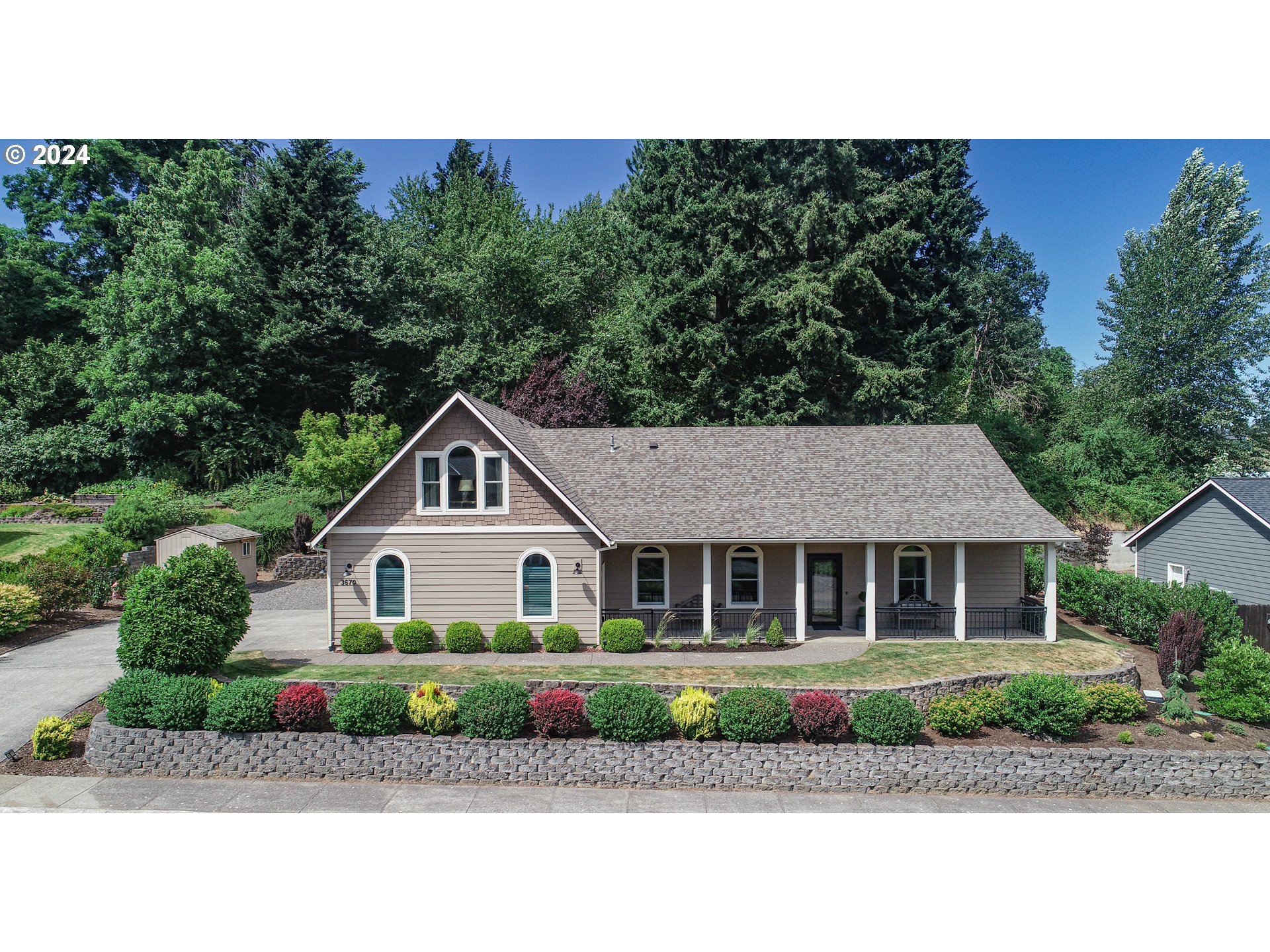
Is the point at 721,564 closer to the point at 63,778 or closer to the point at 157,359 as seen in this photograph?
the point at 63,778

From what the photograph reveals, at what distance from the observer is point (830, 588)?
59.6ft

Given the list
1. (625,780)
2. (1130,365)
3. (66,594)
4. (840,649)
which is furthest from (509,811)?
(1130,365)

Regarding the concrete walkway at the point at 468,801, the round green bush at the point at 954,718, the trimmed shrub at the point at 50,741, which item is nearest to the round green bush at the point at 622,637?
the concrete walkway at the point at 468,801

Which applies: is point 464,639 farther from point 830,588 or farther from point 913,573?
point 913,573

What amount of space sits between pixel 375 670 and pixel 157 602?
4.14 metres

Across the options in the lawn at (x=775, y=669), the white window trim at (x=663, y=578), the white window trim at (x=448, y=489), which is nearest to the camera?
the lawn at (x=775, y=669)

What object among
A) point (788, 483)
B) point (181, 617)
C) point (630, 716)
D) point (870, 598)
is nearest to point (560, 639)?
point (630, 716)

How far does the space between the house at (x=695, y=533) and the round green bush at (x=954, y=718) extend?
5.16 meters

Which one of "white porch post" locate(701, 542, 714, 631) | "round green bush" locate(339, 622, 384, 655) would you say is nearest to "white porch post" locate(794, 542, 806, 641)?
"white porch post" locate(701, 542, 714, 631)

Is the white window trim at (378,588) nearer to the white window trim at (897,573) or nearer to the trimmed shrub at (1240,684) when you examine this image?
the white window trim at (897,573)

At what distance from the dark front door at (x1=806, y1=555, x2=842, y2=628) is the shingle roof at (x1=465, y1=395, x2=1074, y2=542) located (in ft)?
5.12

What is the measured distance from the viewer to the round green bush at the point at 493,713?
36.0ft

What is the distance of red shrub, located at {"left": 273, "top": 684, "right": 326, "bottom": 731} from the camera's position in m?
11.1

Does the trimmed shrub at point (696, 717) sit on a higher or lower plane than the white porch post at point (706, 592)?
lower
